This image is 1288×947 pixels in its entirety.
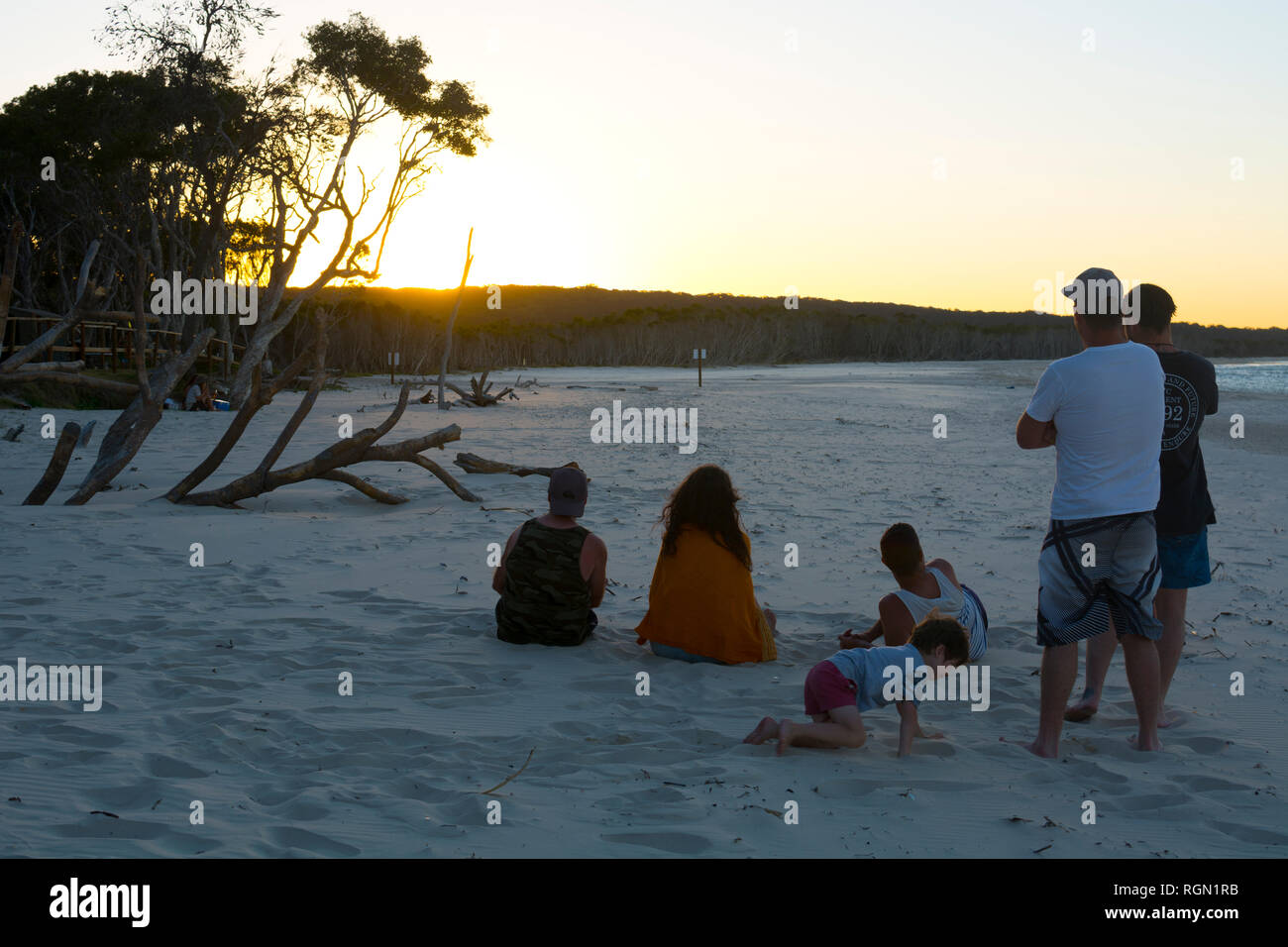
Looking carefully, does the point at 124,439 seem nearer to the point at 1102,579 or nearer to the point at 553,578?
the point at 553,578

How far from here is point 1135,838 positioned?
3264mm

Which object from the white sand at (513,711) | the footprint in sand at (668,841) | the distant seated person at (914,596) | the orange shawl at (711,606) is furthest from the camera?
the orange shawl at (711,606)

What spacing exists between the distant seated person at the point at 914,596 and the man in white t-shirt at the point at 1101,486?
90cm

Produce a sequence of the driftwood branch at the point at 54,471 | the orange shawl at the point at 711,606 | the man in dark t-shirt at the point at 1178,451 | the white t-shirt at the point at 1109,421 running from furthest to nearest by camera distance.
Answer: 1. the driftwood branch at the point at 54,471
2. the orange shawl at the point at 711,606
3. the man in dark t-shirt at the point at 1178,451
4. the white t-shirt at the point at 1109,421

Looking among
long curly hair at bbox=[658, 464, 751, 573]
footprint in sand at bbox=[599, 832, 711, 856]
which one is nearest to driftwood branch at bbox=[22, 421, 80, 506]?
long curly hair at bbox=[658, 464, 751, 573]

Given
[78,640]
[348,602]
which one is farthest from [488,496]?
[78,640]

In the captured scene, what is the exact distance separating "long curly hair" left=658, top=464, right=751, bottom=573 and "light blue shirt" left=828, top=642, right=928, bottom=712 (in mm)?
1198

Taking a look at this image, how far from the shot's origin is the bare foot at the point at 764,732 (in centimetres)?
402

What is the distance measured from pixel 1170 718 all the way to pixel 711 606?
2.04 meters

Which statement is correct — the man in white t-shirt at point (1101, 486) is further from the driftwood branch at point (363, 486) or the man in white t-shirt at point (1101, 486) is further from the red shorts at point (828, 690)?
the driftwood branch at point (363, 486)

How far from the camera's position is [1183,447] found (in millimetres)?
4160

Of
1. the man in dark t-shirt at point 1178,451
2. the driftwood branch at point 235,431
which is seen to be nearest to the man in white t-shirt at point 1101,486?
the man in dark t-shirt at point 1178,451

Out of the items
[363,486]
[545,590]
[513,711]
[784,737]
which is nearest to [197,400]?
[363,486]
